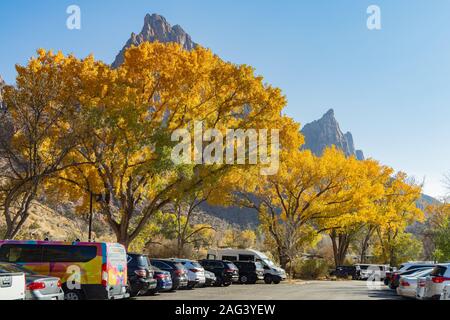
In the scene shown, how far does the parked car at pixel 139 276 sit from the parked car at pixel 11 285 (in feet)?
29.4

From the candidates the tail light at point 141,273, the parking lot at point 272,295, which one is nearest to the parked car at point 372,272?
the parking lot at point 272,295

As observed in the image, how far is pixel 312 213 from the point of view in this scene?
46.4 metres

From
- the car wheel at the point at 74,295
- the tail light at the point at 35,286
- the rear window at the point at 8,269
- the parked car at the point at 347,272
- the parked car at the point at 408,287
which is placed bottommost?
the parked car at the point at 347,272

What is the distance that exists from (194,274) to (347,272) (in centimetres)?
2998

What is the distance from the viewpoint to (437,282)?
55.6 ft

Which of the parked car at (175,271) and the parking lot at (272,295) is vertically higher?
the parked car at (175,271)

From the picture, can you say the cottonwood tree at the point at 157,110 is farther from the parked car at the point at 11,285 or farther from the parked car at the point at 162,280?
the parked car at the point at 11,285

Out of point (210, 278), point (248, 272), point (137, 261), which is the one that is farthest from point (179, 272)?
point (248, 272)

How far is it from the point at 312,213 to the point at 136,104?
69.0 feet

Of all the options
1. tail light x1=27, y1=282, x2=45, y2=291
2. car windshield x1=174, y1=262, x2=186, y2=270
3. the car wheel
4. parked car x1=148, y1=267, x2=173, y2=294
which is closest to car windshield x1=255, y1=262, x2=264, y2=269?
car windshield x1=174, y1=262, x2=186, y2=270

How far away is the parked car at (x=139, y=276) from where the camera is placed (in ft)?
67.1

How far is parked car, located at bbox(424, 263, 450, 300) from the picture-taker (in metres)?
16.8
